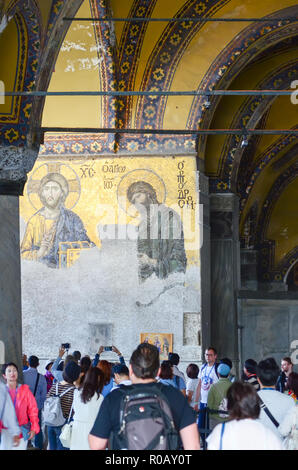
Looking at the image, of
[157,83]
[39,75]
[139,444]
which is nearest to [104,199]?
[157,83]

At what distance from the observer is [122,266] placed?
14.4 m

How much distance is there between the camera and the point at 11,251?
9.98 metres

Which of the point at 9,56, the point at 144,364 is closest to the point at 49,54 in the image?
the point at 9,56

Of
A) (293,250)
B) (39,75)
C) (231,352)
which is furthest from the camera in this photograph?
(293,250)

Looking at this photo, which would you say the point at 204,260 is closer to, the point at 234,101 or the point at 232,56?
the point at 232,56

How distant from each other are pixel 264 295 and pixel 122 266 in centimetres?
439

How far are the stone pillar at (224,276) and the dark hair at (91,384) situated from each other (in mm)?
10130

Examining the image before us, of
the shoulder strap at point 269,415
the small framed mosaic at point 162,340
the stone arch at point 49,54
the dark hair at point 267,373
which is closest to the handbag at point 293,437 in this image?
the shoulder strap at point 269,415

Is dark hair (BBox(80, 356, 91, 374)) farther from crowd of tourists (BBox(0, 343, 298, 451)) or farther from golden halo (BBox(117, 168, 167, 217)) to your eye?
golden halo (BBox(117, 168, 167, 217))

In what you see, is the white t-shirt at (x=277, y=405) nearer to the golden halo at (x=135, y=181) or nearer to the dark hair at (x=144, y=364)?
the dark hair at (x=144, y=364)

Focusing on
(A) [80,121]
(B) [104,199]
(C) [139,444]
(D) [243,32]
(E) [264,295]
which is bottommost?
(C) [139,444]

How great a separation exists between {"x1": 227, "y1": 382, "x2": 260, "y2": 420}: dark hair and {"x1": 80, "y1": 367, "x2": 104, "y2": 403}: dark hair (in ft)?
6.24

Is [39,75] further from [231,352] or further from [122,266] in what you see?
[231,352]

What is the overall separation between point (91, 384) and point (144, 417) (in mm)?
1891
